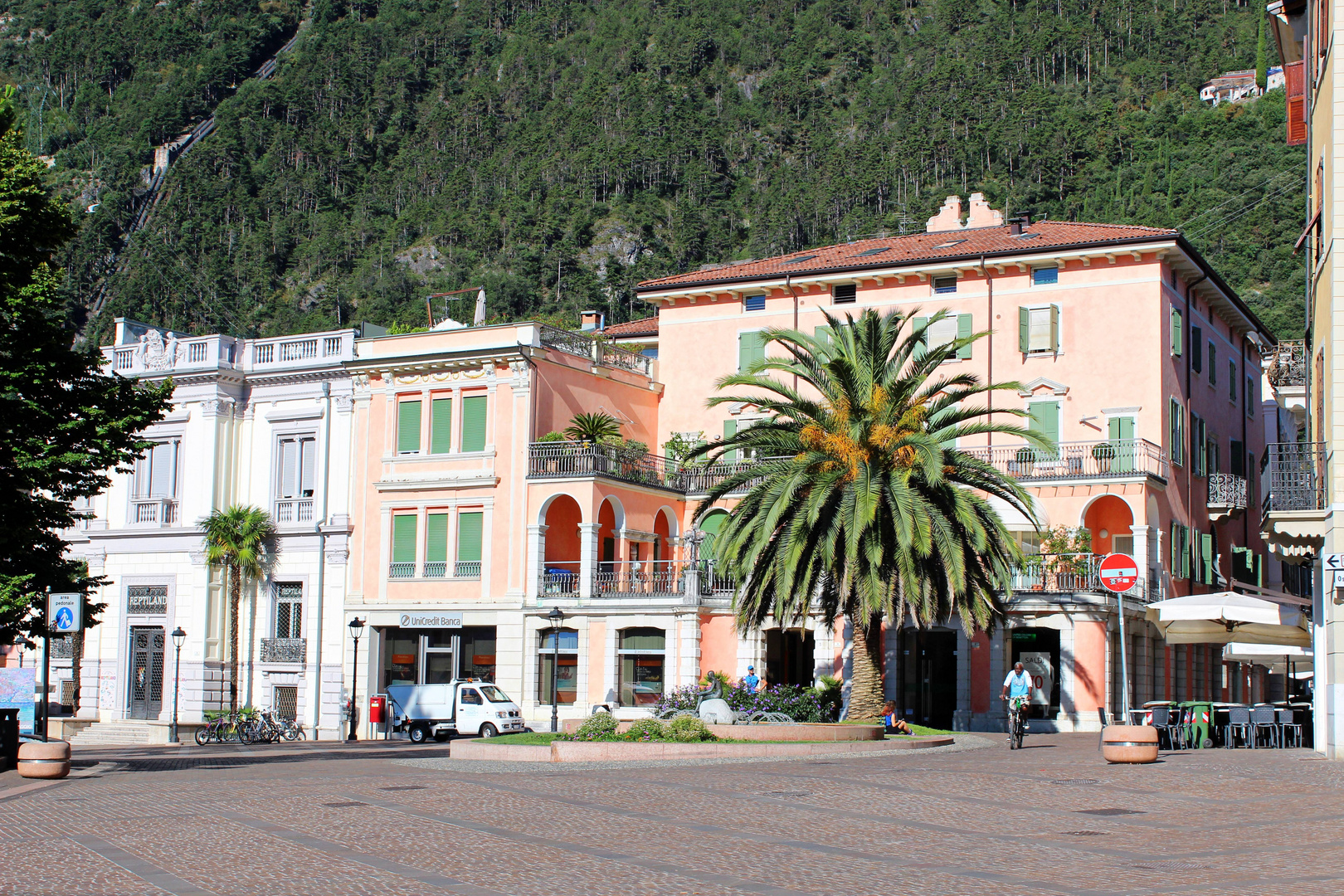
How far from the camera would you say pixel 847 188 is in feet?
511

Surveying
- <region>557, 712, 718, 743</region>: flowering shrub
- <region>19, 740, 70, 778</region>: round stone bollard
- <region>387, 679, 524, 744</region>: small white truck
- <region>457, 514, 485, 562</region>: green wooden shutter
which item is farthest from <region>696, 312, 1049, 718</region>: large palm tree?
<region>457, 514, 485, 562</region>: green wooden shutter

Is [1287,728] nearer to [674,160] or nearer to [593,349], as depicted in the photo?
[593,349]

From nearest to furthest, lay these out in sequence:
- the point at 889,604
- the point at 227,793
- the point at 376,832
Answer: the point at 376,832, the point at 227,793, the point at 889,604

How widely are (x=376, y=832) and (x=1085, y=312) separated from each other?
34.5 meters

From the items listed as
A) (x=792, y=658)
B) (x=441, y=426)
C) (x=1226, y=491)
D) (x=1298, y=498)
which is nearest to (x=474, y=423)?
(x=441, y=426)

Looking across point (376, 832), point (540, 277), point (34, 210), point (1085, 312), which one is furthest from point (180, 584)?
point (540, 277)

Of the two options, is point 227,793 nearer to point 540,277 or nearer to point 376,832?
point 376,832

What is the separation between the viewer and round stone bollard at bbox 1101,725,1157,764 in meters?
22.3

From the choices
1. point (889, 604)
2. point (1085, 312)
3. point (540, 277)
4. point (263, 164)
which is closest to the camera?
point (889, 604)

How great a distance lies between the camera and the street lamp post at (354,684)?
4444 cm

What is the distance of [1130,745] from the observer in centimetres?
2230

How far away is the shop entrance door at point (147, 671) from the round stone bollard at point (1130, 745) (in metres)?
35.0

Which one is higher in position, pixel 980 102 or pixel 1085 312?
pixel 980 102

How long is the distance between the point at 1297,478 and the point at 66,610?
18644 mm
